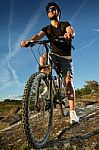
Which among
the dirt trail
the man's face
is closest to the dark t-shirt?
the man's face

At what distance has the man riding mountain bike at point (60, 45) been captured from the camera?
8398mm

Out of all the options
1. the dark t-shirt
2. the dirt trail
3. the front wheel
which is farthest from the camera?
the dark t-shirt

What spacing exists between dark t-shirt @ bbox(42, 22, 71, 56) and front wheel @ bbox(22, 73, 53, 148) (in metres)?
0.99

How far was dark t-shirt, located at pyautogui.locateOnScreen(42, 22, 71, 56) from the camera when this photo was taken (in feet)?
27.5

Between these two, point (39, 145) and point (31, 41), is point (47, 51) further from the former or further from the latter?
point (39, 145)

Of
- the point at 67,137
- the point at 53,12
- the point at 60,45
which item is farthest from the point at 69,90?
the point at 53,12

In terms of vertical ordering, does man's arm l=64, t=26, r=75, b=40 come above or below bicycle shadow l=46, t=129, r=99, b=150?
above

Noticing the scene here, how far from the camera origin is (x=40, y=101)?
299 inches

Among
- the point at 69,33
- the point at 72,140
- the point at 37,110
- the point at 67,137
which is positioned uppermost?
the point at 69,33

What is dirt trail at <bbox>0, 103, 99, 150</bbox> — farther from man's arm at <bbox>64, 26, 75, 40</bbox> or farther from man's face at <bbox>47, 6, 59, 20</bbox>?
man's face at <bbox>47, 6, 59, 20</bbox>

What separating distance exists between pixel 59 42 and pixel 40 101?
1.66 metres

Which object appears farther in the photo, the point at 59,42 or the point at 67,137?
the point at 59,42

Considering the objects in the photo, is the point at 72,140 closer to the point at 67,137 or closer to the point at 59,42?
the point at 67,137

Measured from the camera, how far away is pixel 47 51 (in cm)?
811
